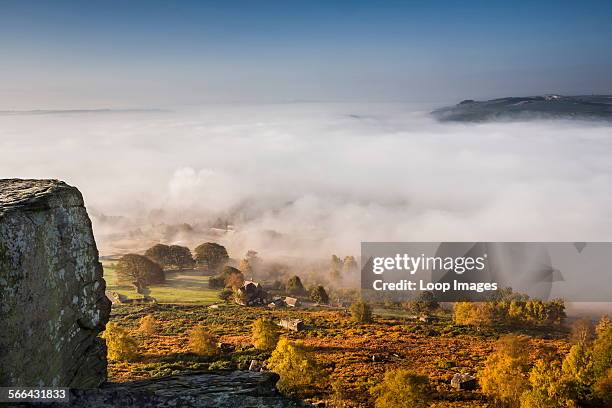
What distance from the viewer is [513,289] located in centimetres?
10075

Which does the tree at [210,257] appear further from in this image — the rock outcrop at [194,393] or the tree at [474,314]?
the rock outcrop at [194,393]

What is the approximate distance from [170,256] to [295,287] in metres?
39.0

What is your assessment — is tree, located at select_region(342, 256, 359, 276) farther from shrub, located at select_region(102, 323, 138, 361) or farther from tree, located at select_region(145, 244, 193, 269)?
shrub, located at select_region(102, 323, 138, 361)

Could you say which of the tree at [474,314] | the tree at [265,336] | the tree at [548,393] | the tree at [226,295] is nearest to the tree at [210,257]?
the tree at [226,295]

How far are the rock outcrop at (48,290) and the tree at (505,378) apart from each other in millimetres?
40508

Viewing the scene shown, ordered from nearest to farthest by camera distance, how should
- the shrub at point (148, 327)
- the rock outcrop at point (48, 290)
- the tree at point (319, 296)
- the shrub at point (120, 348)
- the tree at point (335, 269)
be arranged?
the rock outcrop at point (48, 290) → the shrub at point (120, 348) → the shrub at point (148, 327) → the tree at point (319, 296) → the tree at point (335, 269)

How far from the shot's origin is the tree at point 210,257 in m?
127

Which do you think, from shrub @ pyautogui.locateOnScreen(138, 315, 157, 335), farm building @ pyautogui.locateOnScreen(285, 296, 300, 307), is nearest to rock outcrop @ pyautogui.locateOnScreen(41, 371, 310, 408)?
shrub @ pyautogui.locateOnScreen(138, 315, 157, 335)

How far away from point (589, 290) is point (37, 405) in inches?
4679

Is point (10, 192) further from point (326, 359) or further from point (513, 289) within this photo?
point (513, 289)

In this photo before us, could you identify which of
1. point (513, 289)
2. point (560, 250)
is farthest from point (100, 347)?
point (560, 250)

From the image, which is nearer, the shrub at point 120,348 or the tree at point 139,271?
the shrub at point 120,348

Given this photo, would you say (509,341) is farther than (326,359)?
Yes

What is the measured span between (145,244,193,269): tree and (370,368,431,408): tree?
92.9 metres
